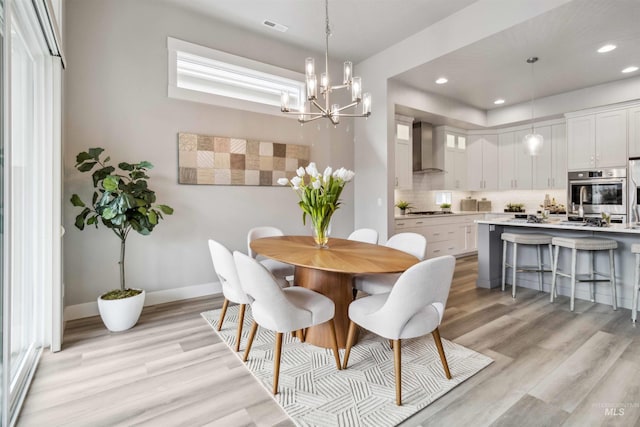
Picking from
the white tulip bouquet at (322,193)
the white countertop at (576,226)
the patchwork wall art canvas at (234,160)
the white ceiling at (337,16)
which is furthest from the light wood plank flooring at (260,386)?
the white ceiling at (337,16)

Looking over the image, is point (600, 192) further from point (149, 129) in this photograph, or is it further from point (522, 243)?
point (149, 129)

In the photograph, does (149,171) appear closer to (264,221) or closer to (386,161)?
(264,221)

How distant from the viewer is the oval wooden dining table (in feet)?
6.37

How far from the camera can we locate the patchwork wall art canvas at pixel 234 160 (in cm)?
352

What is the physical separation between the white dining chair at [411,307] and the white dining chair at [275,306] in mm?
261

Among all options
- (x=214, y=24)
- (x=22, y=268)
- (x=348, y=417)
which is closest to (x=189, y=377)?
(x=348, y=417)

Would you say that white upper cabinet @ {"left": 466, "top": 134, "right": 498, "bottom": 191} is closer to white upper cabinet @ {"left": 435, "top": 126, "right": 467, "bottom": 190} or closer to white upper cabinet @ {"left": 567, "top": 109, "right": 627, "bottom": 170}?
white upper cabinet @ {"left": 435, "top": 126, "right": 467, "bottom": 190}

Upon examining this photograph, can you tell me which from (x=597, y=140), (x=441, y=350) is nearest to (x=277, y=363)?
(x=441, y=350)

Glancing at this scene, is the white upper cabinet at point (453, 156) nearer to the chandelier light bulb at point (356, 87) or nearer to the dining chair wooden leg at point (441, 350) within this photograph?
the chandelier light bulb at point (356, 87)

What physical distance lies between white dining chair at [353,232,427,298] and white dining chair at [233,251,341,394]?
591 mm

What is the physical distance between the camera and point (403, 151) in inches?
215

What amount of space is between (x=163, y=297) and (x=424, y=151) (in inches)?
199

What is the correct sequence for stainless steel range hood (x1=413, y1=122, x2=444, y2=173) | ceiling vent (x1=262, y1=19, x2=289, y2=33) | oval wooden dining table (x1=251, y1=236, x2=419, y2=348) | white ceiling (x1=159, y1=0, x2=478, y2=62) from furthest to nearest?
1. stainless steel range hood (x1=413, y1=122, x2=444, y2=173)
2. ceiling vent (x1=262, y1=19, x2=289, y2=33)
3. white ceiling (x1=159, y1=0, x2=478, y2=62)
4. oval wooden dining table (x1=251, y1=236, x2=419, y2=348)

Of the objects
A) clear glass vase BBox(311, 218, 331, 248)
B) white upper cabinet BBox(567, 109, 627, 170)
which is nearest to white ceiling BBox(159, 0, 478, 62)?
clear glass vase BBox(311, 218, 331, 248)
